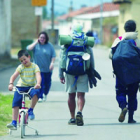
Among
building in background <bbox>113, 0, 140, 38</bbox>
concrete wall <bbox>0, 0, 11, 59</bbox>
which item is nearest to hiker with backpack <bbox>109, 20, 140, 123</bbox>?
concrete wall <bbox>0, 0, 11, 59</bbox>

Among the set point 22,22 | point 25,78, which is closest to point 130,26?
point 25,78

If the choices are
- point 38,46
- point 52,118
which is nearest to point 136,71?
point 52,118

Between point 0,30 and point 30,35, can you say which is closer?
point 0,30

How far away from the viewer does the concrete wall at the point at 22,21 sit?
179 feet

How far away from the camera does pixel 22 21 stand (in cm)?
5600

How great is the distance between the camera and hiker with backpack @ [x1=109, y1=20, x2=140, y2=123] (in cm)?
1013

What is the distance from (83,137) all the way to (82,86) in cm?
150

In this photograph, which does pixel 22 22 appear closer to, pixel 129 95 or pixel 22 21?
pixel 22 21

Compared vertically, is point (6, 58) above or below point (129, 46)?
below

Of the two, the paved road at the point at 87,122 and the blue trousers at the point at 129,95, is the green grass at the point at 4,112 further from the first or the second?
the blue trousers at the point at 129,95

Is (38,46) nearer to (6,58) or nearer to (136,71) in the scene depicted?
(136,71)

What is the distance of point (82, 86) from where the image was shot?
10.3m

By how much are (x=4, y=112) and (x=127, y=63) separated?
2.99m

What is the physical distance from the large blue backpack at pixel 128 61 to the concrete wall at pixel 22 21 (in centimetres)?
4401
